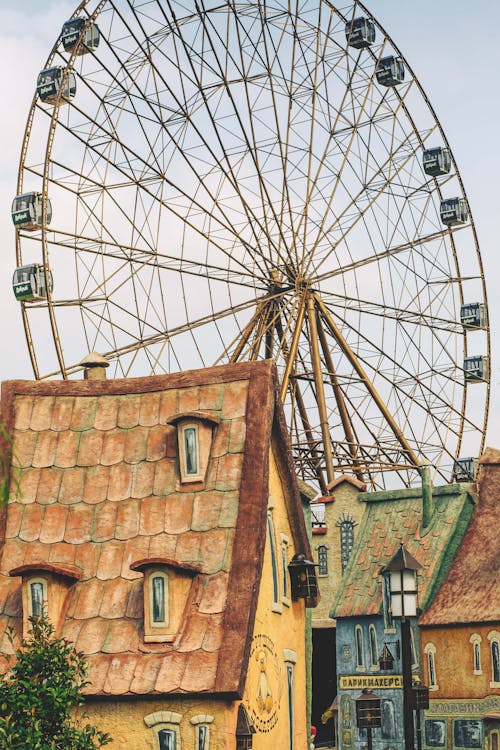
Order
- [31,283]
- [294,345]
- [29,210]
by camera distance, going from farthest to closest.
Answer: [294,345] → [29,210] → [31,283]

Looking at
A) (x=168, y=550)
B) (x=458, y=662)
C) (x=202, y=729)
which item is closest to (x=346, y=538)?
(x=458, y=662)

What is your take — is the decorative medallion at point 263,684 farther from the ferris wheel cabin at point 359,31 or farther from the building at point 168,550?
the ferris wheel cabin at point 359,31

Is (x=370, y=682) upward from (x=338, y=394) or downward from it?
downward

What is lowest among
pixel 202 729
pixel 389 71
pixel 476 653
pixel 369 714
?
pixel 202 729

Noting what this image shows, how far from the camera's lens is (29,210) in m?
39.6

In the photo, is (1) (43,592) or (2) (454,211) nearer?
(1) (43,592)

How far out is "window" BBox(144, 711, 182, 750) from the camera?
71.5ft

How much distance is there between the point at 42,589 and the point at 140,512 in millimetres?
2216

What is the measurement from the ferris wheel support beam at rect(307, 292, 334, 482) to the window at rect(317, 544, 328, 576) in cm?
204

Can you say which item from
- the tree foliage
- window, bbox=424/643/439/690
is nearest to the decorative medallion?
the tree foliage

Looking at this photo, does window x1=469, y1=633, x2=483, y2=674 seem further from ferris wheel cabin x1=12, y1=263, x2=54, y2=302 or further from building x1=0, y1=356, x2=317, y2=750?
ferris wheel cabin x1=12, y1=263, x2=54, y2=302

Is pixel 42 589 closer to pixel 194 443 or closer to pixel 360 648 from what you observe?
pixel 194 443

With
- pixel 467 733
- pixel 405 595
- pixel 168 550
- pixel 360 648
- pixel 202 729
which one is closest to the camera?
pixel 405 595

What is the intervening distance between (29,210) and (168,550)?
18629 mm
